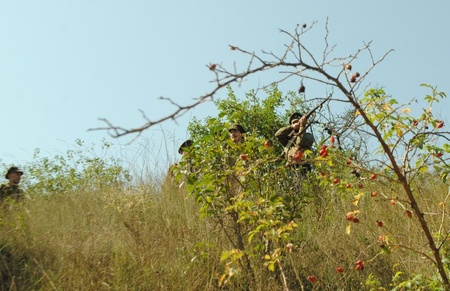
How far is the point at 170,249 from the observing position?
4.78 m

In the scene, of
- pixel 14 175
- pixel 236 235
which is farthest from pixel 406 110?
pixel 14 175

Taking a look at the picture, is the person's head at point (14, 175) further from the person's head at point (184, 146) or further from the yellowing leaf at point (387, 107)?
the yellowing leaf at point (387, 107)

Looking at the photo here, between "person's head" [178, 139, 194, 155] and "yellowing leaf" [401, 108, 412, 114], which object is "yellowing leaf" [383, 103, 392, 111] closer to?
"yellowing leaf" [401, 108, 412, 114]

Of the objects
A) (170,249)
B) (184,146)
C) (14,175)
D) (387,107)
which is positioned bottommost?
(170,249)

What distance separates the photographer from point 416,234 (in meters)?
4.73

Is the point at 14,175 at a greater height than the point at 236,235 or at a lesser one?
greater

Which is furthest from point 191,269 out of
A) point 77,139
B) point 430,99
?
point 77,139

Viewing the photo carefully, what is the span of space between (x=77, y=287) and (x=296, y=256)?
5.72 ft

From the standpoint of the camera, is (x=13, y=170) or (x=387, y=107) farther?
(x=13, y=170)

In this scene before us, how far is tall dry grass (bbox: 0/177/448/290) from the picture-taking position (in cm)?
424

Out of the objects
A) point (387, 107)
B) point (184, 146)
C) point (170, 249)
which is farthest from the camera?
point (184, 146)

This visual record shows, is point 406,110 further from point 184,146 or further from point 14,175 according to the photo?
point 14,175

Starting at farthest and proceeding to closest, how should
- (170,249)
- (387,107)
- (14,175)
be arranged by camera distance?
(14,175) < (170,249) < (387,107)

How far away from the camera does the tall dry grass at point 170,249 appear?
4.24 m
